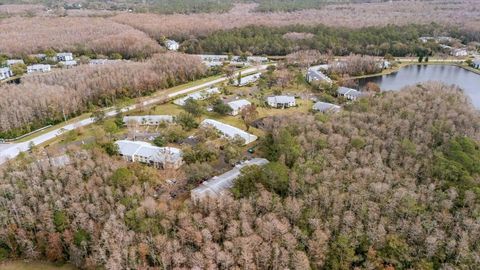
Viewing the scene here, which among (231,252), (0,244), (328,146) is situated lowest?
(0,244)

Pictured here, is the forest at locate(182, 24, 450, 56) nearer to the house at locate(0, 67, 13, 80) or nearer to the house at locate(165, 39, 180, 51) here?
the house at locate(165, 39, 180, 51)

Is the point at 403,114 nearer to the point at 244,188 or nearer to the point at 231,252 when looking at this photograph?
the point at 244,188

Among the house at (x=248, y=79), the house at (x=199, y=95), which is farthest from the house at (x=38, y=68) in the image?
the house at (x=248, y=79)

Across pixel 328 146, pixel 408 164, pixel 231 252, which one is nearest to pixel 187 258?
pixel 231 252

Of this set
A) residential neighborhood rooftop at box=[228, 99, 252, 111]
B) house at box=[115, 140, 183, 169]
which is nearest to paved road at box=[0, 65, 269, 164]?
house at box=[115, 140, 183, 169]

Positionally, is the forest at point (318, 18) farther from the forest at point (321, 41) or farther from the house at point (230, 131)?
the house at point (230, 131)

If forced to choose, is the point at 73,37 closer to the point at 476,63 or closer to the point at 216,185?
the point at 216,185

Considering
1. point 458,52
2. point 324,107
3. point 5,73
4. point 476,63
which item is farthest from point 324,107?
point 5,73
